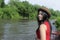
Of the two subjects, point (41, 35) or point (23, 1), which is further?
point (23, 1)

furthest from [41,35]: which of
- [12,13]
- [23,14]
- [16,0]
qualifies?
[16,0]

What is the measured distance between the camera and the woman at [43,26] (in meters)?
3.08

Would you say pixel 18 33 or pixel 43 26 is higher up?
pixel 43 26

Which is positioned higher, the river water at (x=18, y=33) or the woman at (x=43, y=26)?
the woman at (x=43, y=26)

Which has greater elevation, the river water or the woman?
the woman

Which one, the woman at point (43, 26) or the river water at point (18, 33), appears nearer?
the woman at point (43, 26)

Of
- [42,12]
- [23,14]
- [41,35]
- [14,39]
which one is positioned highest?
[42,12]

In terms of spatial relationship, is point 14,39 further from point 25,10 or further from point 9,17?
point 25,10

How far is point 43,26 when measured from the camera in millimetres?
3113

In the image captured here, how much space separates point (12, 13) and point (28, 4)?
68.1ft

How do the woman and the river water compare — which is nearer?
the woman

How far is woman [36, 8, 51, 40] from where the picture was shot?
3076 millimetres

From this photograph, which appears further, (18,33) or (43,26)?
(18,33)

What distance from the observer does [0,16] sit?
6325 cm
